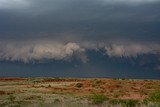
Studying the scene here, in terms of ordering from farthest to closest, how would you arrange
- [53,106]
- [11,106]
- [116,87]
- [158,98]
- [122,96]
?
1. [116,87]
2. [122,96]
3. [158,98]
4. [11,106]
5. [53,106]

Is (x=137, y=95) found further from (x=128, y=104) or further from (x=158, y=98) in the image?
(x=128, y=104)

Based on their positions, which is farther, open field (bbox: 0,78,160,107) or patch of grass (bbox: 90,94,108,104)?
patch of grass (bbox: 90,94,108,104)

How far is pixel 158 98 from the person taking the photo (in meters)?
56.1

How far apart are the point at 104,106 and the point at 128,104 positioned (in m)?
5.11

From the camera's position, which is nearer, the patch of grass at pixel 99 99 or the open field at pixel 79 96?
the open field at pixel 79 96

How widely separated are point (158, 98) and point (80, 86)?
39.2 metres

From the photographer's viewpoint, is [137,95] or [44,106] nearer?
[44,106]

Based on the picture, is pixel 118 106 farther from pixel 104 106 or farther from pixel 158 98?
pixel 158 98

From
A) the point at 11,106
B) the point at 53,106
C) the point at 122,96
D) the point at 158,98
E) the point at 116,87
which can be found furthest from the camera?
the point at 116,87

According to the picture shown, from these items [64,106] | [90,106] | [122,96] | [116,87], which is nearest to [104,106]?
[90,106]

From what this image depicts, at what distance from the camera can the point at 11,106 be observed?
44188mm

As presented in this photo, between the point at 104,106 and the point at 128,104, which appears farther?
the point at 128,104

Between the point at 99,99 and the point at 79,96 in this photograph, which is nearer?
the point at 99,99

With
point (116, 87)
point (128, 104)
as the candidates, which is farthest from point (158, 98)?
point (116, 87)
